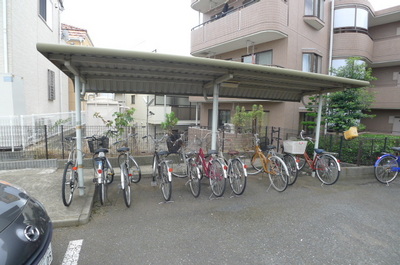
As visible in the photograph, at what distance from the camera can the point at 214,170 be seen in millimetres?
4410

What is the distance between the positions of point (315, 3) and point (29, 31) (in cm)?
1296

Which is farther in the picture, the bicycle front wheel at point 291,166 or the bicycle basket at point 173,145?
the bicycle basket at point 173,145

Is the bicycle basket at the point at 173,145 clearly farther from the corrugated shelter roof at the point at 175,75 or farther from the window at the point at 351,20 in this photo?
the window at the point at 351,20

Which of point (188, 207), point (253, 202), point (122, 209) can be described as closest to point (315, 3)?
point (253, 202)

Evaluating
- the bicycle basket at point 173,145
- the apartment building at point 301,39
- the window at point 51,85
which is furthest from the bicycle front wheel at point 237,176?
the window at point 51,85

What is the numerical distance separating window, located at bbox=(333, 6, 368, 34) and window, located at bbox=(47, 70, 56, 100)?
49.8ft

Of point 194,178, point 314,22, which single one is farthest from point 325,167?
point 314,22

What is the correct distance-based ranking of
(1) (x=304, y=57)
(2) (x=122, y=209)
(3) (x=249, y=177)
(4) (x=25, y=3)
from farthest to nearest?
1. (1) (x=304, y=57)
2. (4) (x=25, y=3)
3. (3) (x=249, y=177)
4. (2) (x=122, y=209)

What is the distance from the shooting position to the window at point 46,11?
9.58 metres

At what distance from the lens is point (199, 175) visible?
A: 4.25 meters

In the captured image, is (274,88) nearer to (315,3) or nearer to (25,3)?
(315,3)

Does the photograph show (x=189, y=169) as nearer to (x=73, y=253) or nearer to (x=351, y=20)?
(x=73, y=253)

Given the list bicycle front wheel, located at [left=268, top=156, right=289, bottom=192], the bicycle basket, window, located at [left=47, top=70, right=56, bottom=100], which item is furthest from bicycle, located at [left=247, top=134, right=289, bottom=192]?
window, located at [left=47, top=70, right=56, bottom=100]

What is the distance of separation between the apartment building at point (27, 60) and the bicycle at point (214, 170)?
617cm
